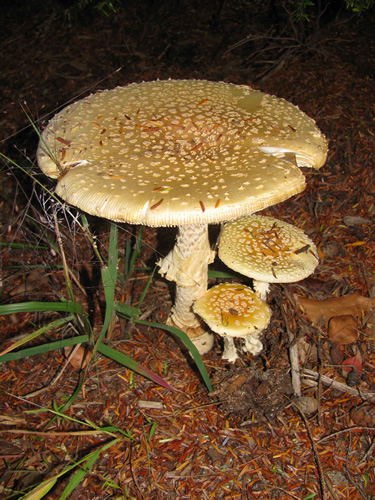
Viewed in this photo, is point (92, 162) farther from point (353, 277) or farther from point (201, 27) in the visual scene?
point (201, 27)

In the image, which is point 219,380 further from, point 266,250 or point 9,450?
point 9,450

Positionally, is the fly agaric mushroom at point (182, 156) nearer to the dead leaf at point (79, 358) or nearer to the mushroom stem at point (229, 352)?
the mushroom stem at point (229, 352)

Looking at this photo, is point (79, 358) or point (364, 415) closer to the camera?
point (364, 415)

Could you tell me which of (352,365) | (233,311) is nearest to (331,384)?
(352,365)

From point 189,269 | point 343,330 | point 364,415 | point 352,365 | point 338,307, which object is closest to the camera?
point 364,415

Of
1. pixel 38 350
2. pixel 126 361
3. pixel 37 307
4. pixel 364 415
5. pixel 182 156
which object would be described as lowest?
pixel 364 415

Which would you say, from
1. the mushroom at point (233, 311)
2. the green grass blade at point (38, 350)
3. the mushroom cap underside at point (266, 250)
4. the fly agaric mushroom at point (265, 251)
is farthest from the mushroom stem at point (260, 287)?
the green grass blade at point (38, 350)

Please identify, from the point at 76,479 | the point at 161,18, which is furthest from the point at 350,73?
the point at 76,479
